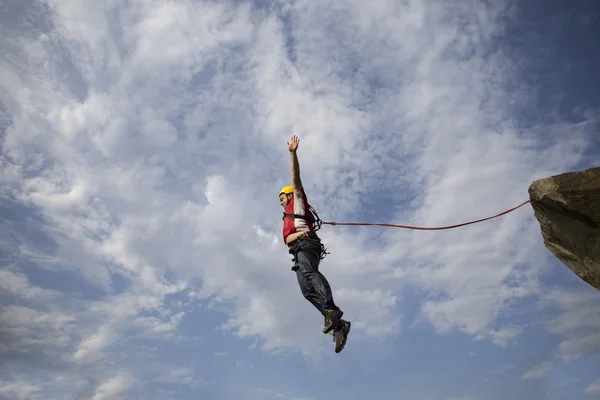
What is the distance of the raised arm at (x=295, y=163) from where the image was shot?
8.12 m

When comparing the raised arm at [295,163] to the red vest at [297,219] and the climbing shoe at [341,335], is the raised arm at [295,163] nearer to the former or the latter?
the red vest at [297,219]

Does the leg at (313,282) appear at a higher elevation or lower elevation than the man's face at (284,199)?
lower

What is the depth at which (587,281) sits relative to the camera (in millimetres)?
9297

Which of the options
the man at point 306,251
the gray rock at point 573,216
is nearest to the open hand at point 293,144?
the man at point 306,251

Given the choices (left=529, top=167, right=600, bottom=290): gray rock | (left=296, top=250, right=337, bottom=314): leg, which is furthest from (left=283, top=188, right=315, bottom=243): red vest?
(left=529, top=167, right=600, bottom=290): gray rock

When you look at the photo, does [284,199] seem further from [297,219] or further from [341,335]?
[341,335]

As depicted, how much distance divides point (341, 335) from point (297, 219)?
2.58 m

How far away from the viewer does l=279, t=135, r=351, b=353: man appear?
7488 millimetres

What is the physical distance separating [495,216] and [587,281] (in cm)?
240

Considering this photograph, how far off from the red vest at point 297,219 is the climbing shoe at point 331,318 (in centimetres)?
192

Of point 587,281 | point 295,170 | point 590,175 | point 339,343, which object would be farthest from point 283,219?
point 587,281

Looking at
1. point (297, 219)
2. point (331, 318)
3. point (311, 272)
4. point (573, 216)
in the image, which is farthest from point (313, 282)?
point (573, 216)

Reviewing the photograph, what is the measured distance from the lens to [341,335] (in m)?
7.44

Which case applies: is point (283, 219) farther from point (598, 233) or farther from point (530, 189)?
point (598, 233)
